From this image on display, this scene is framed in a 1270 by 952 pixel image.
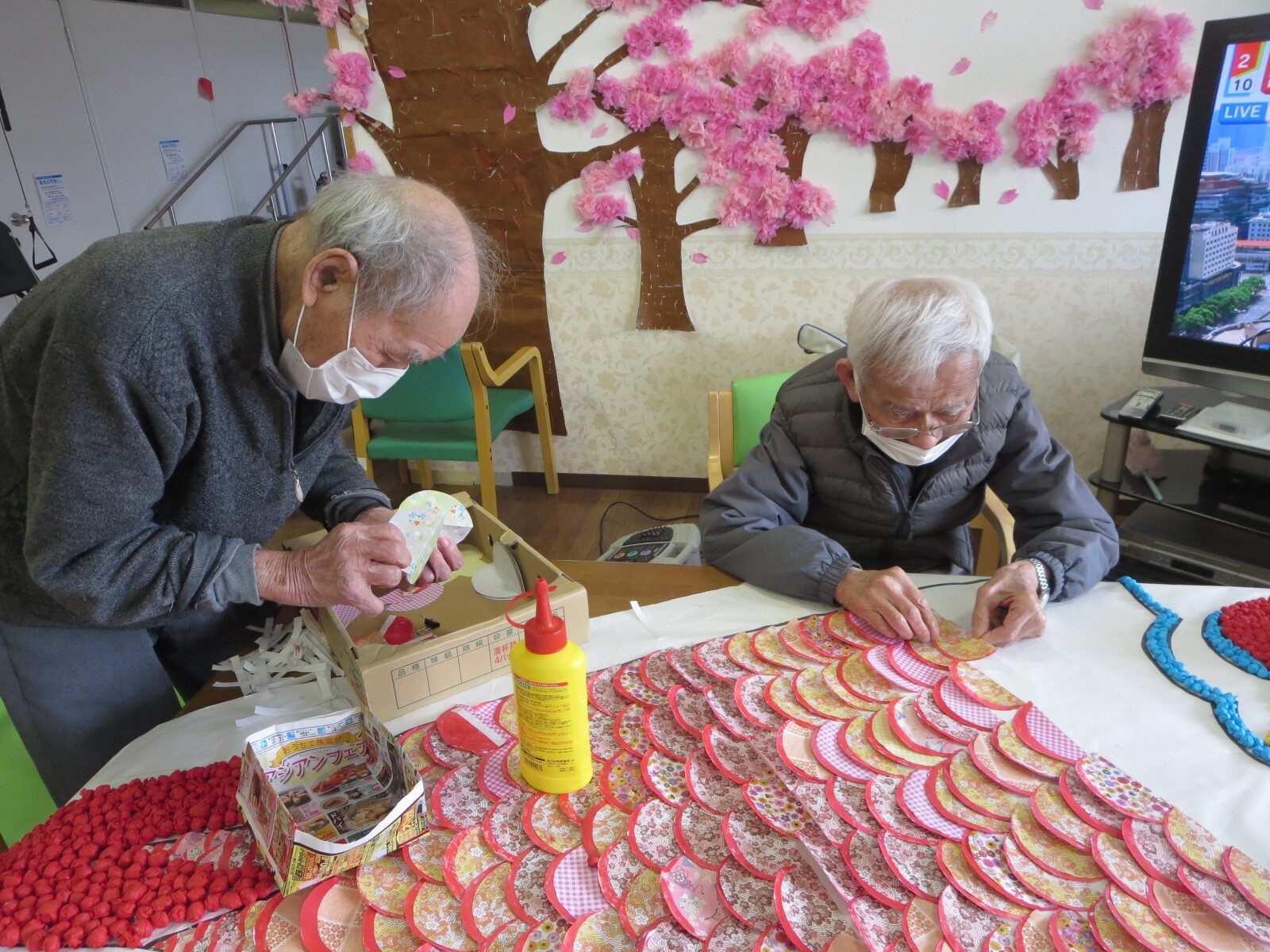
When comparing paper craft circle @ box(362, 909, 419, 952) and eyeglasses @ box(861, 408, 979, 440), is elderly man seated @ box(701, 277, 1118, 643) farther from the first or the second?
paper craft circle @ box(362, 909, 419, 952)

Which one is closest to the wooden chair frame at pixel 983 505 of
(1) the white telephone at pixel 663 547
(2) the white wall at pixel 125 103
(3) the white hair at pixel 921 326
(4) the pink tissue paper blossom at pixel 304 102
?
(1) the white telephone at pixel 663 547

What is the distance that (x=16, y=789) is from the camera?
1212mm

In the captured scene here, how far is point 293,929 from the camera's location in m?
0.78

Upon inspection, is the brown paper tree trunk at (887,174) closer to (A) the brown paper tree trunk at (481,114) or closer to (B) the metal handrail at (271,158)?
(A) the brown paper tree trunk at (481,114)

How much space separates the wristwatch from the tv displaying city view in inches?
58.3

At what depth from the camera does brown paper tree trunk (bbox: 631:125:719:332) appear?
3.17 m

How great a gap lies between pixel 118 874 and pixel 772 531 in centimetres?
101

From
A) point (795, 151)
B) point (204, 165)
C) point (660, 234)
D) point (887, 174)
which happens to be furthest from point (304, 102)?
point (887, 174)

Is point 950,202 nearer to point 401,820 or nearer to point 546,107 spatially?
point 546,107

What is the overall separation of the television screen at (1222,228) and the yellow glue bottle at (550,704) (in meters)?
2.25

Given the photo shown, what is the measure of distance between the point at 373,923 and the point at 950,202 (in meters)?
3.00

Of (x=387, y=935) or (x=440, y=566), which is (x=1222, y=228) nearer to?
(x=440, y=566)

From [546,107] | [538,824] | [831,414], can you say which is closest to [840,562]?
[831,414]

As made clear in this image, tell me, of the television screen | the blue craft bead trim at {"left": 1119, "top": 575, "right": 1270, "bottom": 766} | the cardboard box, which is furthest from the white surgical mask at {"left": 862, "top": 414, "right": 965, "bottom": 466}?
the television screen
